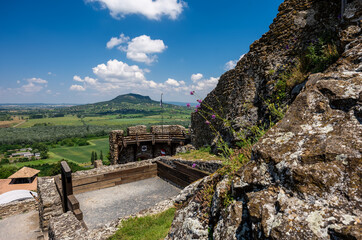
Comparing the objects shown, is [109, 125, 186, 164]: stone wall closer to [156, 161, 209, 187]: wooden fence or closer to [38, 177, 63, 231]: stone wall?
[156, 161, 209, 187]: wooden fence

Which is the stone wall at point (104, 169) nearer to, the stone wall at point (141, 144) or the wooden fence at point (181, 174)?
the wooden fence at point (181, 174)

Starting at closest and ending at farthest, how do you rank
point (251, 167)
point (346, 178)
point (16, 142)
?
point (346, 178)
point (251, 167)
point (16, 142)

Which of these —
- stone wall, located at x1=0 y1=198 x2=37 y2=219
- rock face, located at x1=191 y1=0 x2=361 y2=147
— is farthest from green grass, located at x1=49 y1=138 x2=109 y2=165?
rock face, located at x1=191 y1=0 x2=361 y2=147

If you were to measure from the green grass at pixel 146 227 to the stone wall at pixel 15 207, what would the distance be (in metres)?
15.4

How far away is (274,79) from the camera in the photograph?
6.11 meters

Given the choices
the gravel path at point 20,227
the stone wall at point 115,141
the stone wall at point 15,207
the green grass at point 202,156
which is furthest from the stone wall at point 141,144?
the gravel path at point 20,227

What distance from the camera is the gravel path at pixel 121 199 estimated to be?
593 cm

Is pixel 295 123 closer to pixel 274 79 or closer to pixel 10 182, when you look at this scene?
pixel 274 79

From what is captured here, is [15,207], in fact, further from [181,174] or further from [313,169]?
[313,169]

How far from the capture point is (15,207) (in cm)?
1460

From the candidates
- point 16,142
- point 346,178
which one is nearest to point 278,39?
point 346,178

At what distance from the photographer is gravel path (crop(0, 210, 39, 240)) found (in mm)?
11750

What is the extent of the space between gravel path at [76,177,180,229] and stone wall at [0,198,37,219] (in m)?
11.6

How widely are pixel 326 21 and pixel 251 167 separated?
6308mm
